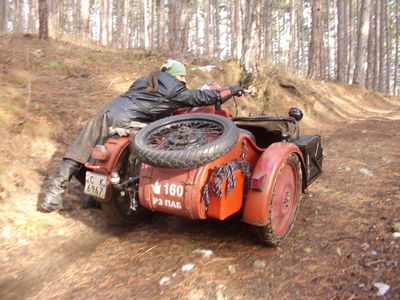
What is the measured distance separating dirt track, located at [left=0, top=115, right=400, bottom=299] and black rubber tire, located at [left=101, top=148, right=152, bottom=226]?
12 centimetres

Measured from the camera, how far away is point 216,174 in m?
2.65

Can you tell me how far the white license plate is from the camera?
10.9 feet

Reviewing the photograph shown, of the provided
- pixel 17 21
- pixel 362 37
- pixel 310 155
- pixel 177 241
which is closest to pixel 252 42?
pixel 310 155

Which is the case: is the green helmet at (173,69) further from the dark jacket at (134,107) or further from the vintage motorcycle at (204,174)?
the vintage motorcycle at (204,174)

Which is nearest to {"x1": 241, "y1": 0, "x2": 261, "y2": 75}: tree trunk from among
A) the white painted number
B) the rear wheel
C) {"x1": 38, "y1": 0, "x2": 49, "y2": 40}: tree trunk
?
{"x1": 38, "y1": 0, "x2": 49, "y2": 40}: tree trunk

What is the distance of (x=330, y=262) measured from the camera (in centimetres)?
276

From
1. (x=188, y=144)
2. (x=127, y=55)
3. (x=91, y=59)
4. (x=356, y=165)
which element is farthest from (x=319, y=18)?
(x=188, y=144)

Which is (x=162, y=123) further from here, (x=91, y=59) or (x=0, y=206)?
(x=91, y=59)

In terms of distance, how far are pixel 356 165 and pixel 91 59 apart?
24.3 feet

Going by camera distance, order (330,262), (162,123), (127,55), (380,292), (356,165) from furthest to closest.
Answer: (127,55), (356,165), (162,123), (330,262), (380,292)

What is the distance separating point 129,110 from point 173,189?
4.38 ft

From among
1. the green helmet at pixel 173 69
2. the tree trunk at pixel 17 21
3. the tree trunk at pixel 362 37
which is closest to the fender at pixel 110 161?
the green helmet at pixel 173 69

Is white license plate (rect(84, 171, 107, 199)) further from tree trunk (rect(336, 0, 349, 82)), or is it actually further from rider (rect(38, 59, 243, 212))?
tree trunk (rect(336, 0, 349, 82))

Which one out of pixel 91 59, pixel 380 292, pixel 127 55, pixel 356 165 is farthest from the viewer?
pixel 127 55
